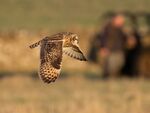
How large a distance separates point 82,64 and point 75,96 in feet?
48.3

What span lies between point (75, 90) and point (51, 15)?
2304 centimetres

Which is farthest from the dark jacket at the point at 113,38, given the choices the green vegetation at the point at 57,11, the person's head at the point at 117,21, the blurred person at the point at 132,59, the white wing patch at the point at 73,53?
the green vegetation at the point at 57,11

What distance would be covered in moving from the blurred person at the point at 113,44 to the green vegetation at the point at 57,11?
48.7ft

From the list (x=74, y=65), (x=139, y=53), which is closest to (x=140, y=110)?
(x=139, y=53)

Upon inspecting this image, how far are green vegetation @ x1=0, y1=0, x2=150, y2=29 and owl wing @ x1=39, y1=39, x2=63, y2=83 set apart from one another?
27.3m

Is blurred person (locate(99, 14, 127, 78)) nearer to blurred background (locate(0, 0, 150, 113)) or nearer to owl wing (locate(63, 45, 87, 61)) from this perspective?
blurred background (locate(0, 0, 150, 113))

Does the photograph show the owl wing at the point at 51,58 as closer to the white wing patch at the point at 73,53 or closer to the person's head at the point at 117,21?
the white wing patch at the point at 73,53

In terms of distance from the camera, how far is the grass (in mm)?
12695

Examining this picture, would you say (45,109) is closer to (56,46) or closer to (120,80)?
(56,46)

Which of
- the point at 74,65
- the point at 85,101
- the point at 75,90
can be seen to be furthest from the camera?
the point at 74,65

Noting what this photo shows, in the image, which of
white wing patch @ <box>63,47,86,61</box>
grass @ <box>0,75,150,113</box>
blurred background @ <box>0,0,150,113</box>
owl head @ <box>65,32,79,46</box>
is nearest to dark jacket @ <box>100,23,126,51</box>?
blurred background @ <box>0,0,150,113</box>

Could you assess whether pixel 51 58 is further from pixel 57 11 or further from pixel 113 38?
pixel 57 11

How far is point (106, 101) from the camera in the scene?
14.8 metres

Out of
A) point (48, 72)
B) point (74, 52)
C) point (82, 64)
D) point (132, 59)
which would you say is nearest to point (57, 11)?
point (82, 64)
